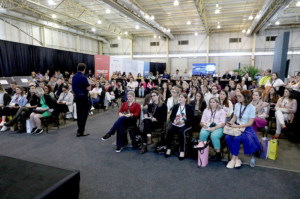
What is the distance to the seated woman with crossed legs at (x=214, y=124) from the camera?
9.73 feet

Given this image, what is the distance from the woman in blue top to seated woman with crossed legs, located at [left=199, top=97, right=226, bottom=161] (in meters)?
0.15

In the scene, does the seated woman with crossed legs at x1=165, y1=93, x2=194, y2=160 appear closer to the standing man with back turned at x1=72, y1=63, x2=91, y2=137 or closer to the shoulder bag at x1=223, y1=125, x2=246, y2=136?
the shoulder bag at x1=223, y1=125, x2=246, y2=136

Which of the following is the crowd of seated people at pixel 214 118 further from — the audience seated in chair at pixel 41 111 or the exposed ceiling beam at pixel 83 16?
the exposed ceiling beam at pixel 83 16

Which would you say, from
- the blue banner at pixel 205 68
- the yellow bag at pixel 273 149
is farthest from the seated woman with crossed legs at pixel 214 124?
the blue banner at pixel 205 68

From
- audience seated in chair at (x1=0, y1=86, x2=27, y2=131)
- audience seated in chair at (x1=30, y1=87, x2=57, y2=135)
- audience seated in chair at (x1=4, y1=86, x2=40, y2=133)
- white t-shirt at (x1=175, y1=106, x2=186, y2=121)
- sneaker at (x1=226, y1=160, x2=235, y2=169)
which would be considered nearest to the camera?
sneaker at (x1=226, y1=160, x2=235, y2=169)

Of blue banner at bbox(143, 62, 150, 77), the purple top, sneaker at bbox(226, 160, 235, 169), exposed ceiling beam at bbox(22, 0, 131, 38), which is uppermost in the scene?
exposed ceiling beam at bbox(22, 0, 131, 38)

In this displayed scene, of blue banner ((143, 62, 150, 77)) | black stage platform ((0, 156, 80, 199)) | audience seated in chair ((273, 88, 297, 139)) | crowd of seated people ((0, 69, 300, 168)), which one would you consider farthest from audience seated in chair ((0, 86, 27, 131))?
blue banner ((143, 62, 150, 77))

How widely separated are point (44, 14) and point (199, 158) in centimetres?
1395

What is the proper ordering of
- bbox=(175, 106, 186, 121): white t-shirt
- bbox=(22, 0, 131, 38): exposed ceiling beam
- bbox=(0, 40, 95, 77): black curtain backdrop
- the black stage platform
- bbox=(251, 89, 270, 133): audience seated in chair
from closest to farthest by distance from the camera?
the black stage platform, bbox=(175, 106, 186, 121): white t-shirt, bbox=(251, 89, 270, 133): audience seated in chair, bbox=(0, 40, 95, 77): black curtain backdrop, bbox=(22, 0, 131, 38): exposed ceiling beam

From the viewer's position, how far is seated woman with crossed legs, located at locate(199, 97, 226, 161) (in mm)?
2965

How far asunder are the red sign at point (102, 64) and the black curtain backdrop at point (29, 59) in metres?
3.17

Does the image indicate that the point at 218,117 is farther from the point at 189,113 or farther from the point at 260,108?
the point at 260,108

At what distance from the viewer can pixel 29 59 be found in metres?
10.7

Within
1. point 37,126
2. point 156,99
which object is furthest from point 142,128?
point 37,126
